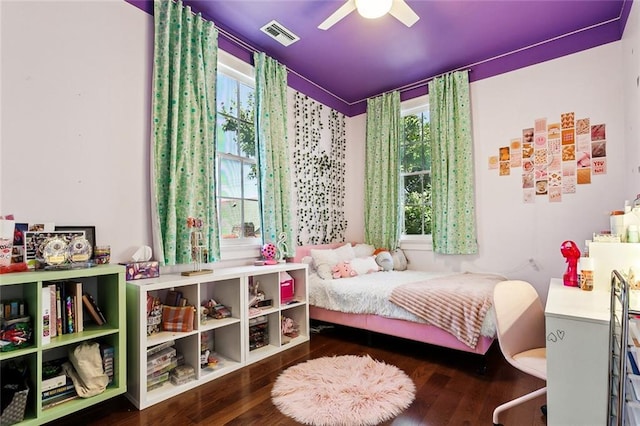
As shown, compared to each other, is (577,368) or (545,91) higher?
(545,91)

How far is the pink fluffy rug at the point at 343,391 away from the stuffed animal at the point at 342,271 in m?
0.85

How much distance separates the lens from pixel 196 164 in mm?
2473

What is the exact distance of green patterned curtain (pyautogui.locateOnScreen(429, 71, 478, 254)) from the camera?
341cm

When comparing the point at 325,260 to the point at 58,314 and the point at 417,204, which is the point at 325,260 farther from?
the point at 58,314

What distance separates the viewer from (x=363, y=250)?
3832mm

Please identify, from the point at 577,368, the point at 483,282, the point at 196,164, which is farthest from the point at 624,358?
the point at 196,164

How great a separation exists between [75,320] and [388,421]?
1.74m

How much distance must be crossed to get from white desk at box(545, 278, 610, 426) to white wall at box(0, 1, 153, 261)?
7.78ft

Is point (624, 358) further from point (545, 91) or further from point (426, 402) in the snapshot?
point (545, 91)

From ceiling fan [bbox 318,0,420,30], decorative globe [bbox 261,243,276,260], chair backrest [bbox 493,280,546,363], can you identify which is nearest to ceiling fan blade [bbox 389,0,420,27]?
ceiling fan [bbox 318,0,420,30]

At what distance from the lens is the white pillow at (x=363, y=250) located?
12.4ft

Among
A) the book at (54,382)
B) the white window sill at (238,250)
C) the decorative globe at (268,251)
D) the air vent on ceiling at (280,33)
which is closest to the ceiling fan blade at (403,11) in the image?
the air vent on ceiling at (280,33)

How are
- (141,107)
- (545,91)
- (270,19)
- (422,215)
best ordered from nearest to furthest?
(141,107) < (270,19) < (545,91) < (422,215)

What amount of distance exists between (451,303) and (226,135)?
7.69ft
